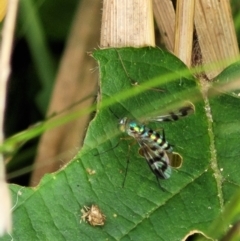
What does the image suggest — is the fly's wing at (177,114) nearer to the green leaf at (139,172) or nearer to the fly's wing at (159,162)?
the green leaf at (139,172)

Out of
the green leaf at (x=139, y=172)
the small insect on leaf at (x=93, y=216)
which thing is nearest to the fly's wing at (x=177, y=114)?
the green leaf at (x=139, y=172)

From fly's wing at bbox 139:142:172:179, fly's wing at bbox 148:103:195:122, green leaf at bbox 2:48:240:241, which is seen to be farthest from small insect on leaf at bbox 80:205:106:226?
fly's wing at bbox 148:103:195:122

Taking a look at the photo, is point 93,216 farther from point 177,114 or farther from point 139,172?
point 177,114

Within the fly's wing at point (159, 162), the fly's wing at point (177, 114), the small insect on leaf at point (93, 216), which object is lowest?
the small insect on leaf at point (93, 216)

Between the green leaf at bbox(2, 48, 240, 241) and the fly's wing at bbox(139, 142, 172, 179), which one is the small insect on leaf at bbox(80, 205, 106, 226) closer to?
the green leaf at bbox(2, 48, 240, 241)

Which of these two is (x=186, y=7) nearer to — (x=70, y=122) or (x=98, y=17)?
(x=98, y=17)
